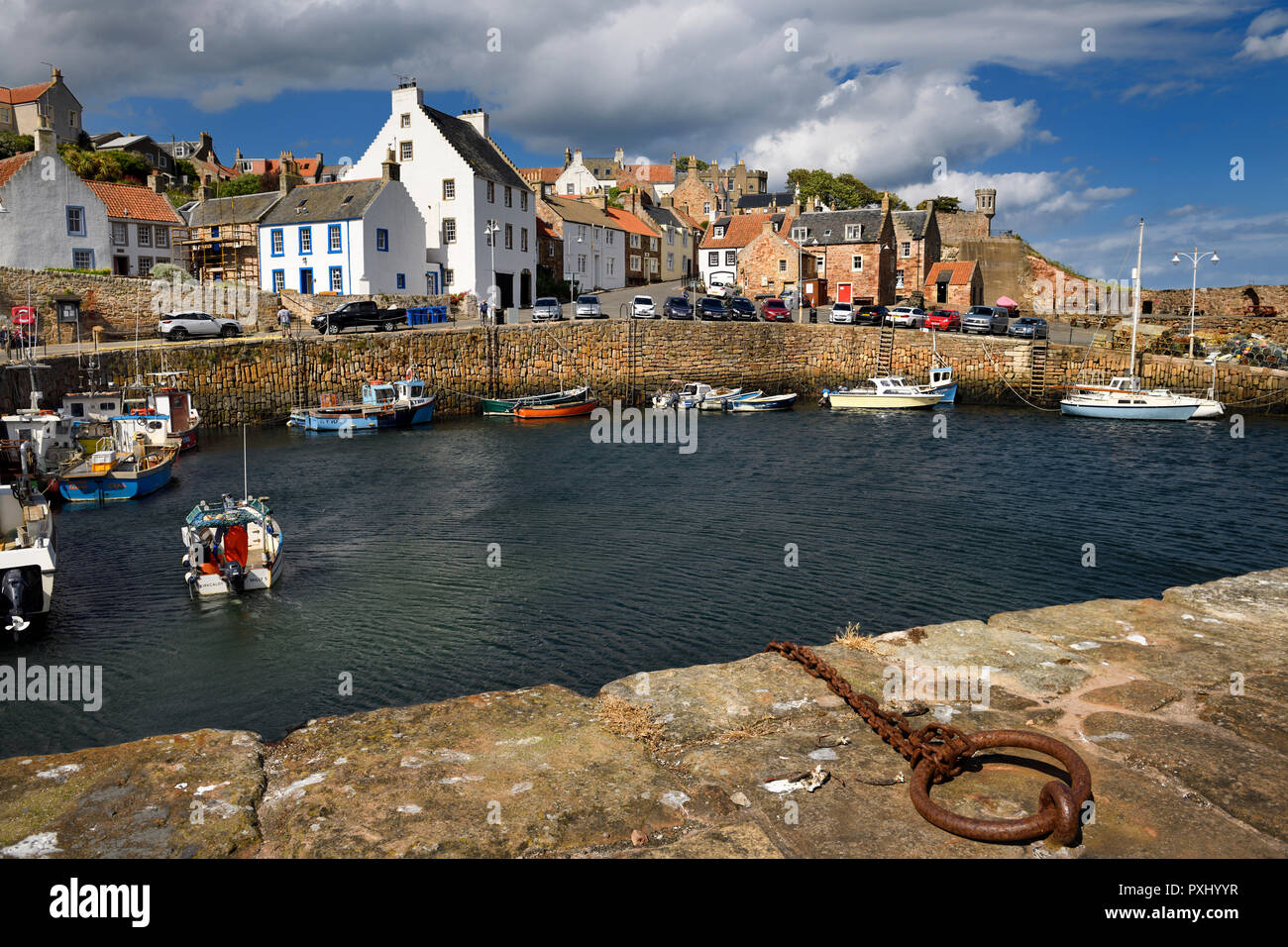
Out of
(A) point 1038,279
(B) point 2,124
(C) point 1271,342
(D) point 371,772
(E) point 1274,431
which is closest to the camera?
(D) point 371,772

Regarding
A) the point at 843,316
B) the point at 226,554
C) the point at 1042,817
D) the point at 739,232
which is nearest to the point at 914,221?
the point at 739,232

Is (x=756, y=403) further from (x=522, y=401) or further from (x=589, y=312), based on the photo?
(x=522, y=401)

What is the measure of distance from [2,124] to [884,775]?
110287 millimetres

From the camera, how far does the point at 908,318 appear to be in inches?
2286

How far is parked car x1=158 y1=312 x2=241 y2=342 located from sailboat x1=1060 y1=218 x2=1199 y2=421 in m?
45.1

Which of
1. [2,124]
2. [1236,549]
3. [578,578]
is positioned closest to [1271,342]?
[1236,549]

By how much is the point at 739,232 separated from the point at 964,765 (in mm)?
80351

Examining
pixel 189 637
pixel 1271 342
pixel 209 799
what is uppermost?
pixel 1271 342

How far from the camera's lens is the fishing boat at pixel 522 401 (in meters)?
47.5

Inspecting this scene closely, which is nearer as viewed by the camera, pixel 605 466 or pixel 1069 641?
→ pixel 1069 641

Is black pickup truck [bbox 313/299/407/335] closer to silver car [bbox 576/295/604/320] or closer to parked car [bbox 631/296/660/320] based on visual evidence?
silver car [bbox 576/295/604/320]

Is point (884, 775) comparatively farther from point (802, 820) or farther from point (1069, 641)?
point (1069, 641)
